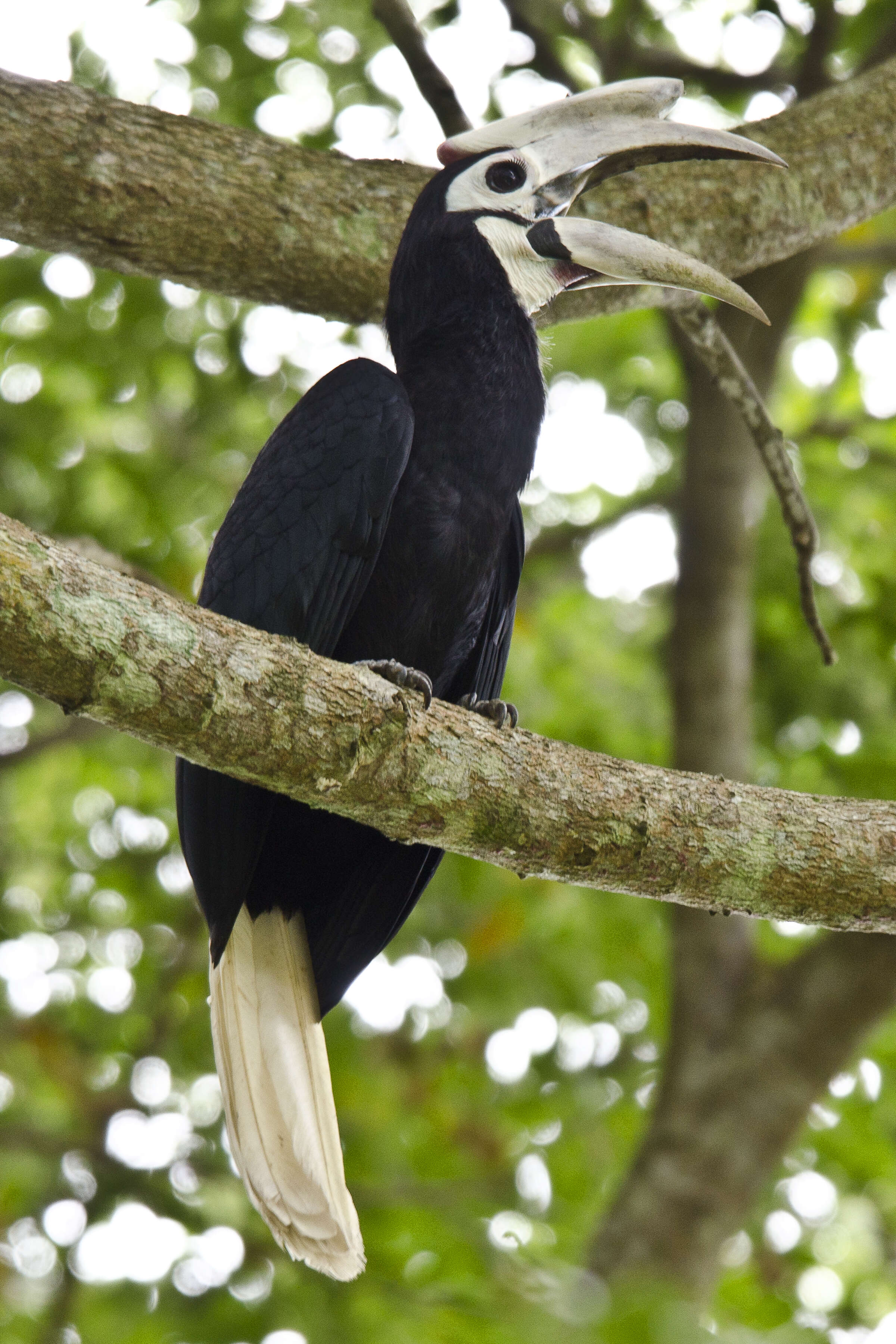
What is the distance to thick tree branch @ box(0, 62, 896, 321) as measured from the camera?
9.53 feet

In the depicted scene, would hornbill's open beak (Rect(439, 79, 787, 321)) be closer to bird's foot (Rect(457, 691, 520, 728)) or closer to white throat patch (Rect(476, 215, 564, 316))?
white throat patch (Rect(476, 215, 564, 316))

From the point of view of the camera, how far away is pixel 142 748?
6137 millimetres

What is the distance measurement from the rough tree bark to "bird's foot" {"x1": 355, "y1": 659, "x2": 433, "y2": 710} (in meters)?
2.49

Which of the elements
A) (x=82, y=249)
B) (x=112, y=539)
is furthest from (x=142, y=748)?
(x=82, y=249)

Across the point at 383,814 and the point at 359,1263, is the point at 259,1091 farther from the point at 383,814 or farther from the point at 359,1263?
the point at 383,814

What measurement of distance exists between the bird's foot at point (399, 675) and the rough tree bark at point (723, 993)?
249cm

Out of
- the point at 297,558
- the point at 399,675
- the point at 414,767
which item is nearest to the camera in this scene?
the point at 414,767

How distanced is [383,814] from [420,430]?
3.84 feet

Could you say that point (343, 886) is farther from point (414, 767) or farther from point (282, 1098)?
point (414, 767)

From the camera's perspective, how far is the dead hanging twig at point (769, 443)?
11.0 feet

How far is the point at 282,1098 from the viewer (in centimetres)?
295

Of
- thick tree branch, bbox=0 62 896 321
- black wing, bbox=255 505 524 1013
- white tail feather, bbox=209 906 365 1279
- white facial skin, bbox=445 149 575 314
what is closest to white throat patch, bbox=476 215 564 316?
white facial skin, bbox=445 149 575 314

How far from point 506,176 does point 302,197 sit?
2.17 feet

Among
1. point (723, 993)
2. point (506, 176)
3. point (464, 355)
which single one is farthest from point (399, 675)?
point (723, 993)
